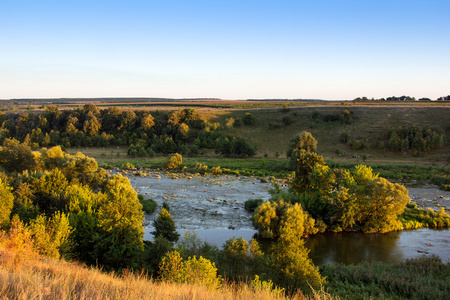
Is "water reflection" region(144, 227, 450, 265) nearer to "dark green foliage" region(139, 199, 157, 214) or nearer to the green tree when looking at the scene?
"dark green foliage" region(139, 199, 157, 214)

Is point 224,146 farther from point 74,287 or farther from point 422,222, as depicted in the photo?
point 74,287

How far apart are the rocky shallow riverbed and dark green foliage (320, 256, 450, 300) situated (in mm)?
9450

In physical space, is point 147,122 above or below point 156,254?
above

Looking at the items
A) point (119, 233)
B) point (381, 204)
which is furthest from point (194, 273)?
point (381, 204)

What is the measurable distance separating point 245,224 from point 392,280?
12078mm

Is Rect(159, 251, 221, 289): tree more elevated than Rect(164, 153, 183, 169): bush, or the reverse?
Rect(159, 251, 221, 289): tree

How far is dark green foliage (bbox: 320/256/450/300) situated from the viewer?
503 inches

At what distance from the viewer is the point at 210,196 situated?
1267 inches

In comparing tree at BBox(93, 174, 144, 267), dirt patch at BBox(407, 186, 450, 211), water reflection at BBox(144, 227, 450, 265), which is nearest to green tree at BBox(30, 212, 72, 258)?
tree at BBox(93, 174, 144, 267)

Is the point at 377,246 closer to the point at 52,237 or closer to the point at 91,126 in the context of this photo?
the point at 52,237

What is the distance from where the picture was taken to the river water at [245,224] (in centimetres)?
1975

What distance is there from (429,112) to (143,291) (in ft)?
256

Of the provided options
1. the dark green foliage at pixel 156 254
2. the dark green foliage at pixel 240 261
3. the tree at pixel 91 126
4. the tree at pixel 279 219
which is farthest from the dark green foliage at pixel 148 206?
the tree at pixel 91 126

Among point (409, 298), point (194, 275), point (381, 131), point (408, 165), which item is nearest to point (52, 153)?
point (194, 275)
